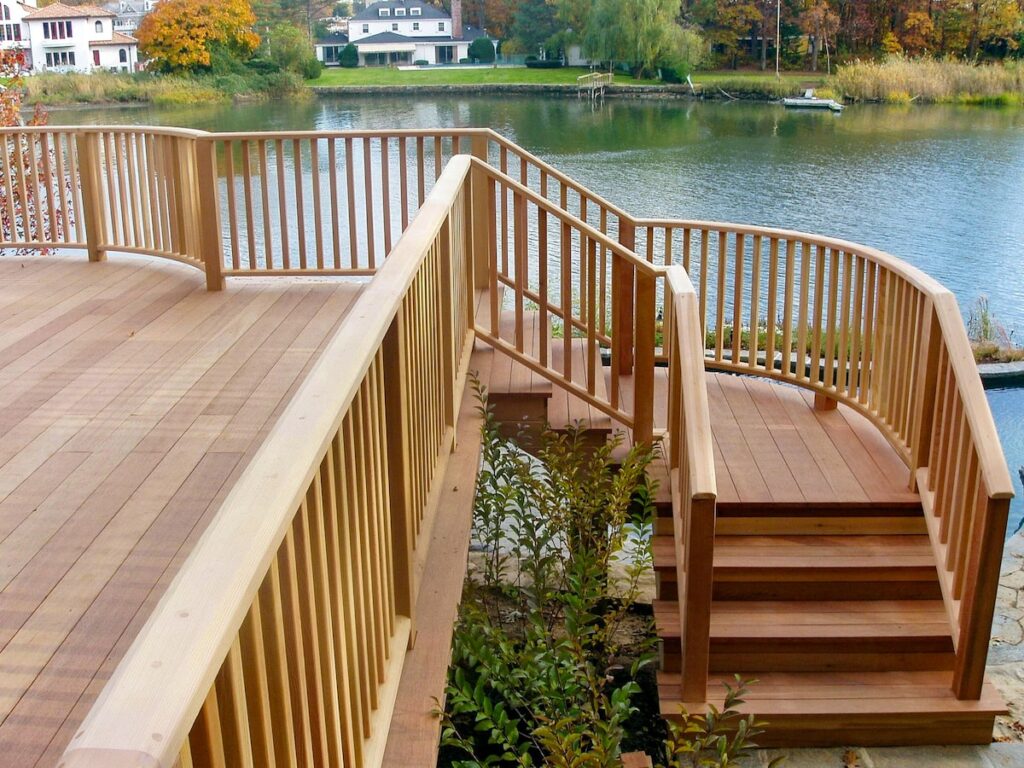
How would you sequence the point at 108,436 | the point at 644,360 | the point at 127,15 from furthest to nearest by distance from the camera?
the point at 127,15, the point at 644,360, the point at 108,436

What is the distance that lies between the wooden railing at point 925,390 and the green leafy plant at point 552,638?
3.69 ft

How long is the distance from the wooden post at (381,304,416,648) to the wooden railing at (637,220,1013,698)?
207cm

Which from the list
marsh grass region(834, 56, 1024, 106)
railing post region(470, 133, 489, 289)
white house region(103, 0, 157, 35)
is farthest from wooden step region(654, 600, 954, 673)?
white house region(103, 0, 157, 35)

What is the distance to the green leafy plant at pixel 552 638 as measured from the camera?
309cm

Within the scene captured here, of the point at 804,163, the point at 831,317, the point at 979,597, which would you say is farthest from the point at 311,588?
the point at 804,163

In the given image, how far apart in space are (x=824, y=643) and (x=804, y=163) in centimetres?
2264

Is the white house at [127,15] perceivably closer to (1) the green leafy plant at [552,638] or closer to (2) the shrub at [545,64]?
(2) the shrub at [545,64]

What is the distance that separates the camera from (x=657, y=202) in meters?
19.4

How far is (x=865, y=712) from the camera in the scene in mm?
4180

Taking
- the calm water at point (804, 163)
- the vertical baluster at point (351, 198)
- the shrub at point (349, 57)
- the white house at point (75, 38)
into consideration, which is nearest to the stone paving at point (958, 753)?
the calm water at point (804, 163)

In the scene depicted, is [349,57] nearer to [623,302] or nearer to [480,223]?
[480,223]

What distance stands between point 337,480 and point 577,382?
372cm

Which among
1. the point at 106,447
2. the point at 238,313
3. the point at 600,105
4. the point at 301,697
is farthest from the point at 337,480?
the point at 600,105

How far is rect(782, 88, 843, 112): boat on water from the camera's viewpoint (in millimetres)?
36875
